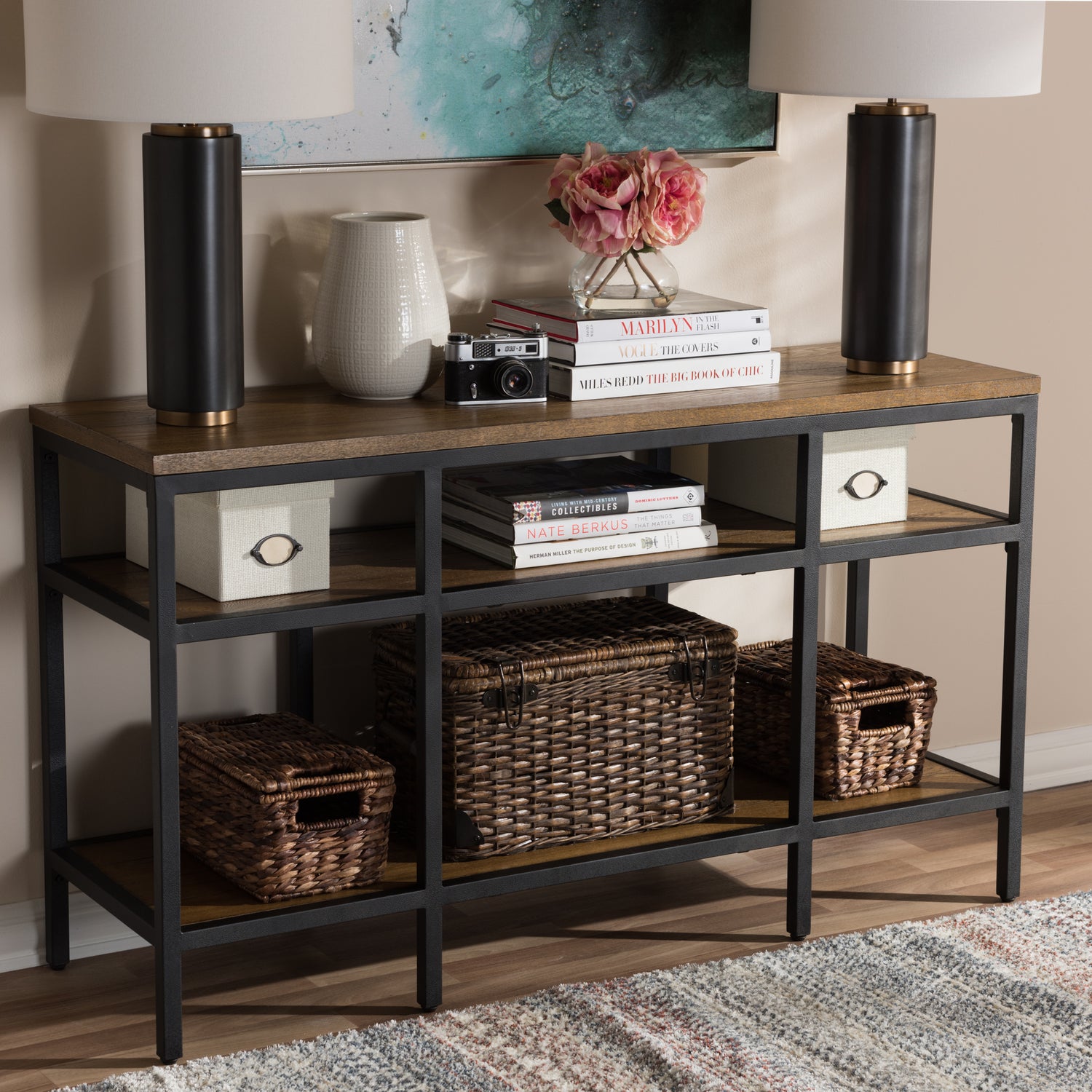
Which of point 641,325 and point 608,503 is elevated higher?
point 641,325

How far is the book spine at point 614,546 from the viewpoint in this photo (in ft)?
7.91

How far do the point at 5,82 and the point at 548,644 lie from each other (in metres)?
1.08

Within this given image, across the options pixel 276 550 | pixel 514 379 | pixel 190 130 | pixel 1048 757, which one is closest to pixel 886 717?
pixel 1048 757

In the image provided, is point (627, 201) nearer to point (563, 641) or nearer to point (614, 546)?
point (614, 546)

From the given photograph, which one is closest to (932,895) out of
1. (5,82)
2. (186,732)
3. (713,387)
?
(713,387)

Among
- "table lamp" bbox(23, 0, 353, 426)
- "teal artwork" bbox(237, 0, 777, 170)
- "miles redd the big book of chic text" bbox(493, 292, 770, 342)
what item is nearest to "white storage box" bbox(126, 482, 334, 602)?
"table lamp" bbox(23, 0, 353, 426)

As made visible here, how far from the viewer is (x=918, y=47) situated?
8.01 ft

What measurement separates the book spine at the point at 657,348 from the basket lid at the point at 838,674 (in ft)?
1.74

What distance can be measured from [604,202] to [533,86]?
10.1 inches

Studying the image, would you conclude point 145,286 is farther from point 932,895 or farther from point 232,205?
→ point 932,895

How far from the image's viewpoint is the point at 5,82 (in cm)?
234

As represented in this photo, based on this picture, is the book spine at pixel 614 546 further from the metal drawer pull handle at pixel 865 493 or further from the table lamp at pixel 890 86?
the table lamp at pixel 890 86

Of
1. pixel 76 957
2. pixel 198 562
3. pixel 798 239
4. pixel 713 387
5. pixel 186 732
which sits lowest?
pixel 76 957

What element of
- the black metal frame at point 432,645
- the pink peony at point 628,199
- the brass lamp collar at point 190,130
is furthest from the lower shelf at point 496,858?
the brass lamp collar at point 190,130
